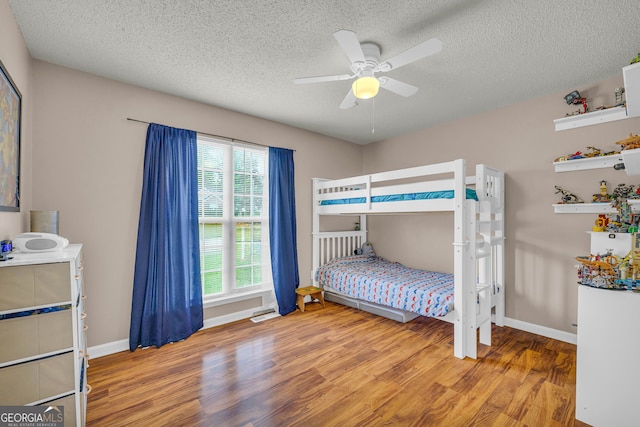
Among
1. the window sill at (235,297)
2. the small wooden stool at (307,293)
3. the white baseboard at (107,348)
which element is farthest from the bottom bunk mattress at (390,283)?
the white baseboard at (107,348)

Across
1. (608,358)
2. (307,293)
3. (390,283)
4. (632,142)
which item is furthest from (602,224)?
(307,293)

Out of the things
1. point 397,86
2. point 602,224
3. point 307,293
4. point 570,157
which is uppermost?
point 397,86

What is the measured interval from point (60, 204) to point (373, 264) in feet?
11.8

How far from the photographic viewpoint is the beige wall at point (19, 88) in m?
1.62

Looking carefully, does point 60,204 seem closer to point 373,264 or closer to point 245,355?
point 245,355

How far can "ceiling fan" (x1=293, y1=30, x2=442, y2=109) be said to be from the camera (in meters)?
1.63

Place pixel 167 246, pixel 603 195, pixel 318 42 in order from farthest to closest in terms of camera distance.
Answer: pixel 167 246 < pixel 603 195 < pixel 318 42

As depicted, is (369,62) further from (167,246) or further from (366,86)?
(167,246)

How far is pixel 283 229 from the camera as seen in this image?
12.2 ft

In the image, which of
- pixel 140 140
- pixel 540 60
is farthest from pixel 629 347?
pixel 140 140

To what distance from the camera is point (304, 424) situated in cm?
172

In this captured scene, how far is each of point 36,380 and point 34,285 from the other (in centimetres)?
45

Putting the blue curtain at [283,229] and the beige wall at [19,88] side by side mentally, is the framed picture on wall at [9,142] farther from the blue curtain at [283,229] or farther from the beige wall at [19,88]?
the blue curtain at [283,229]

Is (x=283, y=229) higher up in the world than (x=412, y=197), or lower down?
lower down
